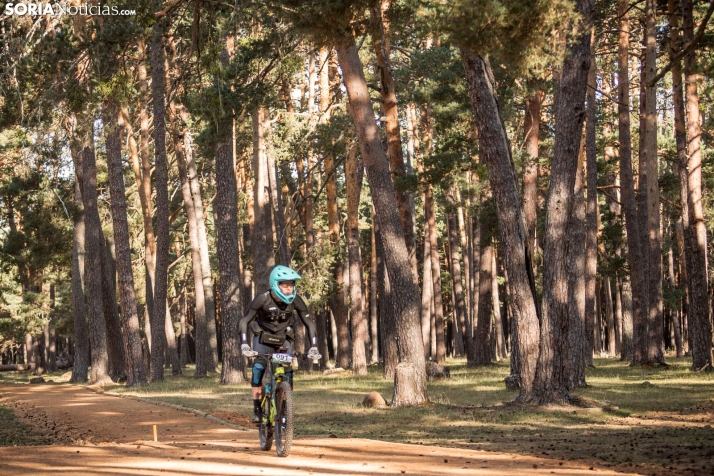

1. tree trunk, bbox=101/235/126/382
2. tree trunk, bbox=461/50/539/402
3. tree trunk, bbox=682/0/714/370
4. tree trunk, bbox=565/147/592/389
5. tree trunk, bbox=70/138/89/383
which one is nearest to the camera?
Result: tree trunk, bbox=461/50/539/402

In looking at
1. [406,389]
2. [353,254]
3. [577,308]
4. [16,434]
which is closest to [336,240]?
[353,254]

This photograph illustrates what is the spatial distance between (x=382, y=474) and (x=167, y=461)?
8.77 ft

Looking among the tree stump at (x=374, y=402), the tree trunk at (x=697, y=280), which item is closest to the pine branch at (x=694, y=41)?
the tree stump at (x=374, y=402)

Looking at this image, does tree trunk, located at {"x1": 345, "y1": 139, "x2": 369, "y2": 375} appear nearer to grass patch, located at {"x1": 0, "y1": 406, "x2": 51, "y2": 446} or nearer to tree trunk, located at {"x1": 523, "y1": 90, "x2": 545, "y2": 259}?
tree trunk, located at {"x1": 523, "y1": 90, "x2": 545, "y2": 259}

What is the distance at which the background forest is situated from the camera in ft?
53.4

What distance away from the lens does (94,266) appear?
31859 mm

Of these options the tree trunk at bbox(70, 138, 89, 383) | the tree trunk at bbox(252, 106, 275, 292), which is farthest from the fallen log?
the tree trunk at bbox(252, 106, 275, 292)

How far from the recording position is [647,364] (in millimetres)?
30281

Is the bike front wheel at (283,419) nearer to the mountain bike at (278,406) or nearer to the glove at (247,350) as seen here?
the mountain bike at (278,406)

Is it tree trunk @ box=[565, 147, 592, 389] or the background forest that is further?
tree trunk @ box=[565, 147, 592, 389]

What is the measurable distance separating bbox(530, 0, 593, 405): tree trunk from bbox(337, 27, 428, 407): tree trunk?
9.60 feet

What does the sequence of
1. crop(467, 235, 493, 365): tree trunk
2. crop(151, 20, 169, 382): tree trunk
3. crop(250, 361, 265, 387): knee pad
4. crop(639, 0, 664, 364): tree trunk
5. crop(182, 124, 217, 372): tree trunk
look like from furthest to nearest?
crop(182, 124, 217, 372): tree trunk
crop(467, 235, 493, 365): tree trunk
crop(151, 20, 169, 382): tree trunk
crop(639, 0, 664, 364): tree trunk
crop(250, 361, 265, 387): knee pad

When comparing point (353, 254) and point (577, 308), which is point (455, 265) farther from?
point (577, 308)

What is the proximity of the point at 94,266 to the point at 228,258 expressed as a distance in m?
5.37
